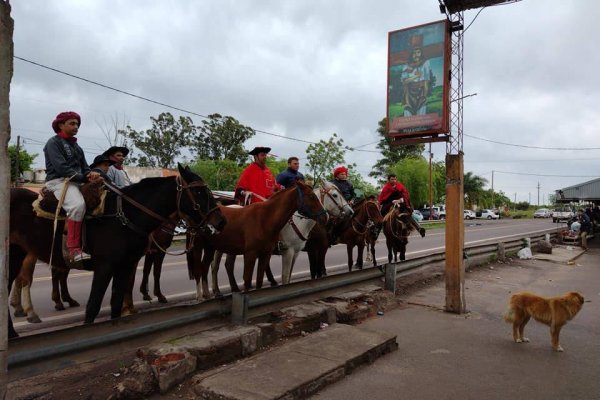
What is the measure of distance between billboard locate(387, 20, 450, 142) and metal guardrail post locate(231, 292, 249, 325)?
15.6 ft

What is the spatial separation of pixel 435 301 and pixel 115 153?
255 inches

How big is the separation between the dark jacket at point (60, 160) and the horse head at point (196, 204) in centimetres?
111

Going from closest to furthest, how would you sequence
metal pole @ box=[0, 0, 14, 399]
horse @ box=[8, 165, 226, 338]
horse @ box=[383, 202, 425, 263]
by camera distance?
metal pole @ box=[0, 0, 14, 399], horse @ box=[8, 165, 226, 338], horse @ box=[383, 202, 425, 263]

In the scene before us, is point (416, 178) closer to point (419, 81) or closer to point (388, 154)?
point (388, 154)

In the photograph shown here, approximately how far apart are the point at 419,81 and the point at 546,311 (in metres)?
4.46

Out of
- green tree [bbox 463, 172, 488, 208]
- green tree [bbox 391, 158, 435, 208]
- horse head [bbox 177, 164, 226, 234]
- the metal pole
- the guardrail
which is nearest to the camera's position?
the metal pole

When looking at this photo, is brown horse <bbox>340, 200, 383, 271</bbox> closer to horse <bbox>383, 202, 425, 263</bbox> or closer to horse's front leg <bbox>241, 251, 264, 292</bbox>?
horse <bbox>383, 202, 425, 263</bbox>

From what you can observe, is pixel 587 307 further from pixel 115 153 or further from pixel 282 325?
pixel 115 153

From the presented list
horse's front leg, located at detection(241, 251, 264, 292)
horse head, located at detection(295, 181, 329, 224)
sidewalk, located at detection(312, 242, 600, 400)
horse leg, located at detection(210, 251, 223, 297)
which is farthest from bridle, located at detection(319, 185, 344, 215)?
horse's front leg, located at detection(241, 251, 264, 292)

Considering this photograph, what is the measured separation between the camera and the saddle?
459 centimetres

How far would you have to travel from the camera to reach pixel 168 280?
9.33 m

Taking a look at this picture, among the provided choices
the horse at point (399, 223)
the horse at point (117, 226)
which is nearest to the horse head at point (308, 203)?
the horse at point (117, 226)

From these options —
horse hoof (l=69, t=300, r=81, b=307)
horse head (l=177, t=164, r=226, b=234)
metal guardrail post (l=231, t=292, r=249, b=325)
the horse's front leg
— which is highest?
horse head (l=177, t=164, r=226, b=234)

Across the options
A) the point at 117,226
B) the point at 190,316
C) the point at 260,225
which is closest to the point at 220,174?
the point at 260,225
